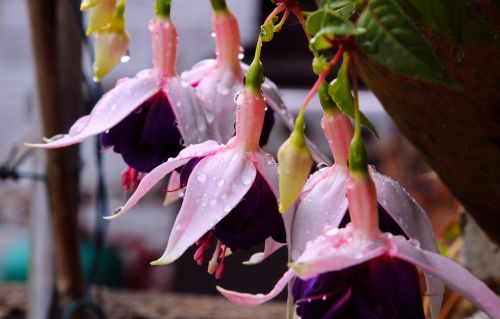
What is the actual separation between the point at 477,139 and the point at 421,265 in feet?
0.93

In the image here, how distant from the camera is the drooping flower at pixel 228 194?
372mm

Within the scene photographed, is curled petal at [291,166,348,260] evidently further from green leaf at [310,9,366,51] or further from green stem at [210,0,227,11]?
green stem at [210,0,227,11]

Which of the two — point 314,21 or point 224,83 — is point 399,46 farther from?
point 224,83

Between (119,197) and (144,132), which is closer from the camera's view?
(144,132)

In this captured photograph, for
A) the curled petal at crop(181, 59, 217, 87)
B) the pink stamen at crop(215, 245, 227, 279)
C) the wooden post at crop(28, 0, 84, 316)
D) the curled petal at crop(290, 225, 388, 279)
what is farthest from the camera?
the wooden post at crop(28, 0, 84, 316)

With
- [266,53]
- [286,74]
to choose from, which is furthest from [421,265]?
[266,53]

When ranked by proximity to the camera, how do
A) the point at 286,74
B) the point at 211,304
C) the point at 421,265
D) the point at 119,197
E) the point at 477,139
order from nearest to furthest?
1. the point at 421,265
2. the point at 477,139
3. the point at 211,304
4. the point at 286,74
5. the point at 119,197

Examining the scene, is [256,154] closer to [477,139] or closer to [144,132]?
[144,132]

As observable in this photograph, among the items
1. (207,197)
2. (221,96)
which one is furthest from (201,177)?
(221,96)

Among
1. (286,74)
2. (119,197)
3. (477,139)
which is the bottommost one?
(119,197)

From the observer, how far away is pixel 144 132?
463mm

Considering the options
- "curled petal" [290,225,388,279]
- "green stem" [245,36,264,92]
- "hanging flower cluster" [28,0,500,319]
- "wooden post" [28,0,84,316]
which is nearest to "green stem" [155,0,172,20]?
"hanging flower cluster" [28,0,500,319]

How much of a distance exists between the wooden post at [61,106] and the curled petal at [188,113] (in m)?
0.49

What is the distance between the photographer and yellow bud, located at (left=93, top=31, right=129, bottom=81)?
1.71 ft
